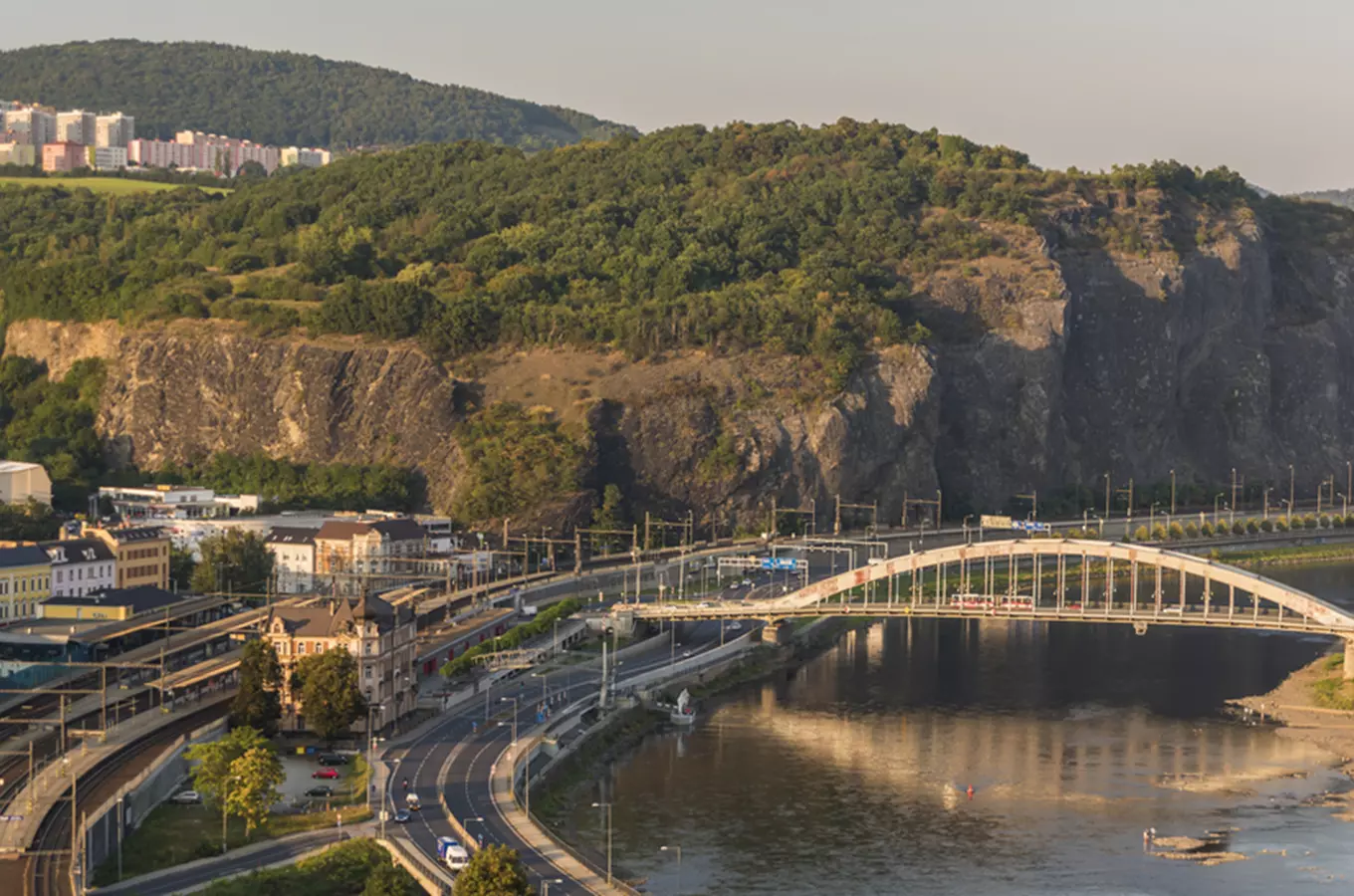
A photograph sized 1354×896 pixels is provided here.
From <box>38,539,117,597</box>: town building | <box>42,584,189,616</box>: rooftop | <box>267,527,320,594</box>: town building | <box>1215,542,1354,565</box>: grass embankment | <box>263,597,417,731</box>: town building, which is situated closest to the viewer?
<box>263,597,417,731</box>: town building

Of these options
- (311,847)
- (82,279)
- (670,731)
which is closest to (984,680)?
(670,731)

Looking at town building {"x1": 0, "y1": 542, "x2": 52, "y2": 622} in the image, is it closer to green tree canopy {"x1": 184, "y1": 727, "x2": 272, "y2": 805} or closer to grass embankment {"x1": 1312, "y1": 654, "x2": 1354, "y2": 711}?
green tree canopy {"x1": 184, "y1": 727, "x2": 272, "y2": 805}

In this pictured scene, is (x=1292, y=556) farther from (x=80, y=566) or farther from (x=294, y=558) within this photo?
(x=80, y=566)

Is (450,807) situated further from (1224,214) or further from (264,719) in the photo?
(1224,214)

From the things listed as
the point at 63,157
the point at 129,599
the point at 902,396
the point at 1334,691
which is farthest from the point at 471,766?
the point at 63,157

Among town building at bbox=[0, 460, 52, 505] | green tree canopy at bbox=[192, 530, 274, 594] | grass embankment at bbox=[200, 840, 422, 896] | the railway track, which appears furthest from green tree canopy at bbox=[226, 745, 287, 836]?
town building at bbox=[0, 460, 52, 505]

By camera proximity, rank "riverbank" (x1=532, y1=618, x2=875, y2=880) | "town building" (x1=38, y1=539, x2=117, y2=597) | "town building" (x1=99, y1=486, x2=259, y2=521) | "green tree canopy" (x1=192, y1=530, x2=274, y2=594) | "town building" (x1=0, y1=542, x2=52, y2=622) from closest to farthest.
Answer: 1. "riverbank" (x1=532, y1=618, x2=875, y2=880)
2. "town building" (x1=0, y1=542, x2=52, y2=622)
3. "town building" (x1=38, y1=539, x2=117, y2=597)
4. "green tree canopy" (x1=192, y1=530, x2=274, y2=594)
5. "town building" (x1=99, y1=486, x2=259, y2=521)
